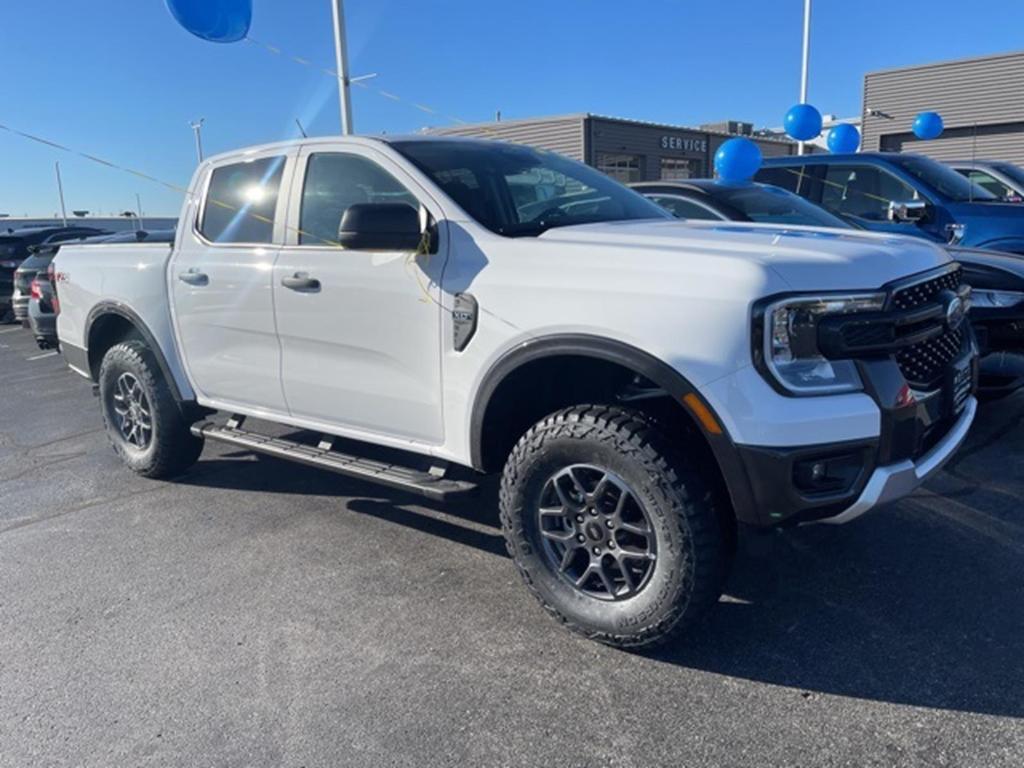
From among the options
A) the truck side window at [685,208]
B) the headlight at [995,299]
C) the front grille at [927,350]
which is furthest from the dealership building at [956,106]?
the front grille at [927,350]

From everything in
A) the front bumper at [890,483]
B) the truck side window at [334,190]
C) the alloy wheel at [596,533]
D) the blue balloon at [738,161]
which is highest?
the blue balloon at [738,161]

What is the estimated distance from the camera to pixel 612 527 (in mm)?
2963

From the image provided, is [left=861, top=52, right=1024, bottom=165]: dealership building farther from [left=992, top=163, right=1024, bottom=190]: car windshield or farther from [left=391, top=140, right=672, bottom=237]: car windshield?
[left=391, top=140, right=672, bottom=237]: car windshield

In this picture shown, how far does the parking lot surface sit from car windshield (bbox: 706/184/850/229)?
2.51 m

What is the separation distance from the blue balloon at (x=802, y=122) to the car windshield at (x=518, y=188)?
1192 cm

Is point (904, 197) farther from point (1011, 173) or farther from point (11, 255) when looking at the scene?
point (11, 255)

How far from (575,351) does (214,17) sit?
6.69m

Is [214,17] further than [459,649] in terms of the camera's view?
Yes

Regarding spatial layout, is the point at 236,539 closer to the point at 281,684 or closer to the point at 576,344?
the point at 281,684

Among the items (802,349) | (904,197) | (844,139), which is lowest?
(802,349)

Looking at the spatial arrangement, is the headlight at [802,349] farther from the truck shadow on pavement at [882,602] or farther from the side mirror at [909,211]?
the side mirror at [909,211]

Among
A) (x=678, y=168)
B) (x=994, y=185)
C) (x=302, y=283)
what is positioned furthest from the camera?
(x=678, y=168)

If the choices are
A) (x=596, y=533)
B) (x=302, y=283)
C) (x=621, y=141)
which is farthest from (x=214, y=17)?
(x=621, y=141)

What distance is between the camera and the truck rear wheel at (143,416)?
4.92 meters
